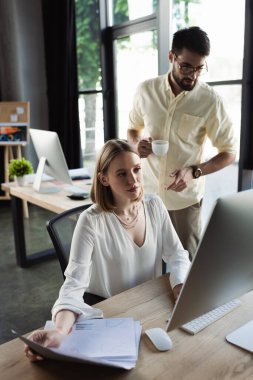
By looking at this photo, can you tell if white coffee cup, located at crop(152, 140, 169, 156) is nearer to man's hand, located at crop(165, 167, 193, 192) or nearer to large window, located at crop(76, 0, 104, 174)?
man's hand, located at crop(165, 167, 193, 192)

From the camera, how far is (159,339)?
3.29ft

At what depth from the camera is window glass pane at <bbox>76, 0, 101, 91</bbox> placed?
4809 millimetres

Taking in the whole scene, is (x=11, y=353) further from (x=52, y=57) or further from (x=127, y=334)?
(x=52, y=57)

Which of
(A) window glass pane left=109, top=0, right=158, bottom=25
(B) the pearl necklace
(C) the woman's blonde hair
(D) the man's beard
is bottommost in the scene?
(B) the pearl necklace

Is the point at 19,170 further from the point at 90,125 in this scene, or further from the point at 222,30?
the point at 90,125

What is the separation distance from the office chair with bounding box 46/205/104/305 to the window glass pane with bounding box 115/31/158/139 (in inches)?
103

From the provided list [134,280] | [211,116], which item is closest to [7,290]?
[134,280]

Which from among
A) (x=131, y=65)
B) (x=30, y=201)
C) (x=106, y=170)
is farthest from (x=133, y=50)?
(x=106, y=170)

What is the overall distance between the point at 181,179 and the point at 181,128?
311mm

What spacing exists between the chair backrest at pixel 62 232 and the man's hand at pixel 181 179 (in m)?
0.54

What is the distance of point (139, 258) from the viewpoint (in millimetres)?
1447

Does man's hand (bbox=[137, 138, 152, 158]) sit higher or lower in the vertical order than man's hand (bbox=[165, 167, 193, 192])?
higher

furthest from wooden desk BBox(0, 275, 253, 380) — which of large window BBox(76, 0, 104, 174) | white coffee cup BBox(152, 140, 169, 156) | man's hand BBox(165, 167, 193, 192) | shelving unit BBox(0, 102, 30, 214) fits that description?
shelving unit BBox(0, 102, 30, 214)

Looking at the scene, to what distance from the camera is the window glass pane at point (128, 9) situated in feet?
13.0
